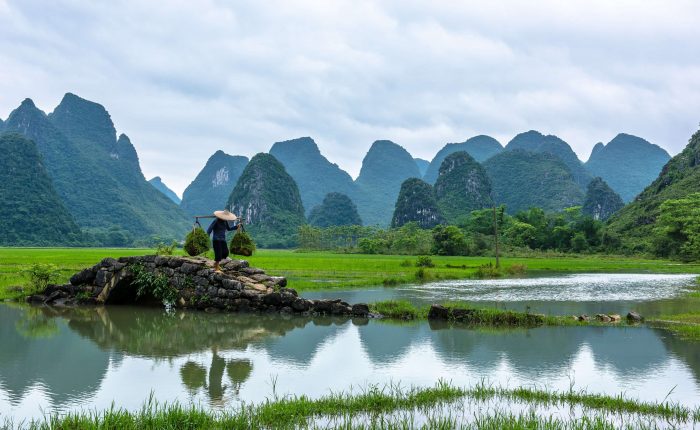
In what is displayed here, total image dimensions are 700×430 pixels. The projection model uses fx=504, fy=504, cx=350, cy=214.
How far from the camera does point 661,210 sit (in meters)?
46.5

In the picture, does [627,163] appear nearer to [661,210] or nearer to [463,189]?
[463,189]

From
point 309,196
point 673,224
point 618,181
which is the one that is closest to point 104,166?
point 309,196

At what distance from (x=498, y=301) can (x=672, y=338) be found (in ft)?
16.8

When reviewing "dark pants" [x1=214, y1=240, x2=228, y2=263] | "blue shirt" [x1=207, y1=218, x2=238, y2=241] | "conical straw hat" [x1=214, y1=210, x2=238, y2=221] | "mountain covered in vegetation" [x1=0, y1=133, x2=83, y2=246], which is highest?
"mountain covered in vegetation" [x1=0, y1=133, x2=83, y2=246]

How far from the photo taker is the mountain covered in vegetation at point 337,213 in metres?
109

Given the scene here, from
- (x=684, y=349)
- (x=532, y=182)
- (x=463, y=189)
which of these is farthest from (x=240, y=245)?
(x=532, y=182)

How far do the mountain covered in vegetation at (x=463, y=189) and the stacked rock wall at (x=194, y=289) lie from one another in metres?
83.8

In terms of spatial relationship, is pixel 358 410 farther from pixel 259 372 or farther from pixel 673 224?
pixel 673 224

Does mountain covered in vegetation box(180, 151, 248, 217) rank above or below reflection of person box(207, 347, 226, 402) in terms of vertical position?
above

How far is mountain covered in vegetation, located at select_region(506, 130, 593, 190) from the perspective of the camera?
442ft

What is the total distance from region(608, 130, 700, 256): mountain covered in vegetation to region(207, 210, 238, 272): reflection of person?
124ft

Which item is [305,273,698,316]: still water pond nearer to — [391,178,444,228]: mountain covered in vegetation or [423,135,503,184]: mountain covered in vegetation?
[391,178,444,228]: mountain covered in vegetation

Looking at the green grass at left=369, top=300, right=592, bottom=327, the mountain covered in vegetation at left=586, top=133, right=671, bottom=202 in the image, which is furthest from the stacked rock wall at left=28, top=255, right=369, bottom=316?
the mountain covered in vegetation at left=586, top=133, right=671, bottom=202

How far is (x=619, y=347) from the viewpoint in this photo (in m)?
7.54
